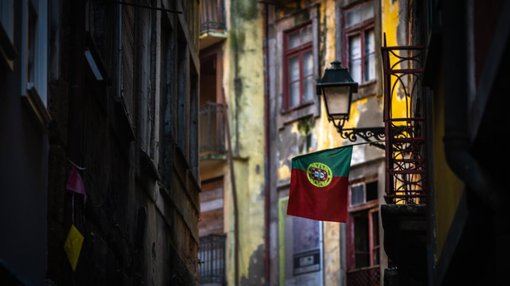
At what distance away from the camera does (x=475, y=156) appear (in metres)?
10.4

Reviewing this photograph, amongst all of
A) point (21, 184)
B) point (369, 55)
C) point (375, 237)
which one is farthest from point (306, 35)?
point (21, 184)

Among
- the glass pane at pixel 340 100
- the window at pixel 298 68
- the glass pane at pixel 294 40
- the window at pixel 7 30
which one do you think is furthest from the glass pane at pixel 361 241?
the window at pixel 7 30

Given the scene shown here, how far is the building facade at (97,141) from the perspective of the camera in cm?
1117

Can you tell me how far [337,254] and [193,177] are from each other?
8.15 metres

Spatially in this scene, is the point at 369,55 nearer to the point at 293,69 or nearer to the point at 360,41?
the point at 360,41

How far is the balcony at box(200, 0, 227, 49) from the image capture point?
34.8 metres

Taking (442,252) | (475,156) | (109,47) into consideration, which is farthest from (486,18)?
(109,47)

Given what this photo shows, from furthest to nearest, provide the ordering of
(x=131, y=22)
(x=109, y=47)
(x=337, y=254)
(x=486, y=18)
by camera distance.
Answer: (x=337, y=254), (x=131, y=22), (x=109, y=47), (x=486, y=18)

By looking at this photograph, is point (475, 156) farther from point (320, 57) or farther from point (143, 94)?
point (320, 57)

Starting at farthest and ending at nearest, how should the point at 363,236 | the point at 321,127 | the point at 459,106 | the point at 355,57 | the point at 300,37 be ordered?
the point at 300,37
the point at 321,127
the point at 355,57
the point at 363,236
the point at 459,106

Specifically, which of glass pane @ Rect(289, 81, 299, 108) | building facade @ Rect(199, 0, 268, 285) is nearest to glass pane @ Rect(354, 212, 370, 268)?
glass pane @ Rect(289, 81, 299, 108)

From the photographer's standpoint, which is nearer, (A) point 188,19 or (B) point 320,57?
(A) point 188,19

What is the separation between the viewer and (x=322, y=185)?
847 inches

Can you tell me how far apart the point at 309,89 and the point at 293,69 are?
0.79 metres
